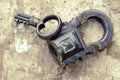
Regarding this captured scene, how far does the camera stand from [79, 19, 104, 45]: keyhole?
1.48 meters

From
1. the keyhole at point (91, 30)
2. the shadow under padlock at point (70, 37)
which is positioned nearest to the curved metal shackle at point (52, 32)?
the shadow under padlock at point (70, 37)

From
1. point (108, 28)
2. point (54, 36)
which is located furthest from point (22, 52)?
point (108, 28)

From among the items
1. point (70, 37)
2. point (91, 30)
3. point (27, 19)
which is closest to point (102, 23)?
point (91, 30)

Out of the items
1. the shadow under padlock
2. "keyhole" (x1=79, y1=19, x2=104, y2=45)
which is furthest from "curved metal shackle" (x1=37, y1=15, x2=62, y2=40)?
"keyhole" (x1=79, y1=19, x2=104, y2=45)

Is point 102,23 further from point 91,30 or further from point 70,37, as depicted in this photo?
point 70,37

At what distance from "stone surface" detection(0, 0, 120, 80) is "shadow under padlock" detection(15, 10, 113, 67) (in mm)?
32

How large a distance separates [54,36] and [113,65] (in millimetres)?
247

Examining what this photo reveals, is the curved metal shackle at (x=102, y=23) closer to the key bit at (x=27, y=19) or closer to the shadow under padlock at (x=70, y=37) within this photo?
the shadow under padlock at (x=70, y=37)

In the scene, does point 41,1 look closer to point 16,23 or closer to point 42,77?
point 16,23

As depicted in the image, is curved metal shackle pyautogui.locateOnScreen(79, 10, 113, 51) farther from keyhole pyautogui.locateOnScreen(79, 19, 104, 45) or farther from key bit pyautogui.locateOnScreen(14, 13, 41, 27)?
key bit pyautogui.locateOnScreen(14, 13, 41, 27)

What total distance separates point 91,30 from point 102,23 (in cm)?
5

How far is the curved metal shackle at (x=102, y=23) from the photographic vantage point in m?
1.45

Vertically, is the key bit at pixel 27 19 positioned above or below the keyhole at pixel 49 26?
above

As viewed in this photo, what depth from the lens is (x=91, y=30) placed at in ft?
4.89
